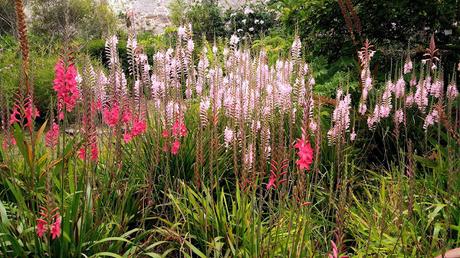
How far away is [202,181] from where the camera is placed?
285 centimetres

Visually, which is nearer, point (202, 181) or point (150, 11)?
point (202, 181)

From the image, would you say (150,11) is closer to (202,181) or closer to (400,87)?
(400,87)

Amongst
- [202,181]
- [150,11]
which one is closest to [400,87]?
[202,181]

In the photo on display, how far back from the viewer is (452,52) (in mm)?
6090

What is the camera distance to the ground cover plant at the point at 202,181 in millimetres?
2418

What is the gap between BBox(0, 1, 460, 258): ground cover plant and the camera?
242cm

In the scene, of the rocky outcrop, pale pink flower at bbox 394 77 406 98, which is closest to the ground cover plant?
pale pink flower at bbox 394 77 406 98

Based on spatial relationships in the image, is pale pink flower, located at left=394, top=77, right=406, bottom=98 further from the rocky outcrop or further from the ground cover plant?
the rocky outcrop

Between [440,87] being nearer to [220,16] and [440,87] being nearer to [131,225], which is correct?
[131,225]

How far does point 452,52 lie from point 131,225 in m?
4.33

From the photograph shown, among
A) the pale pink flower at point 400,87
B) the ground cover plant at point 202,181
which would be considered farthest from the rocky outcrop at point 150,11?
the ground cover plant at point 202,181

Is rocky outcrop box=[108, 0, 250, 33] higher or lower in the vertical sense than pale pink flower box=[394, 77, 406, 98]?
higher

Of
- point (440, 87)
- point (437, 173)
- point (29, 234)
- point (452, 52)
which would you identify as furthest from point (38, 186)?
point (452, 52)

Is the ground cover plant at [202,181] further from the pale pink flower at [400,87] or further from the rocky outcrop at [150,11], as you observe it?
the rocky outcrop at [150,11]
